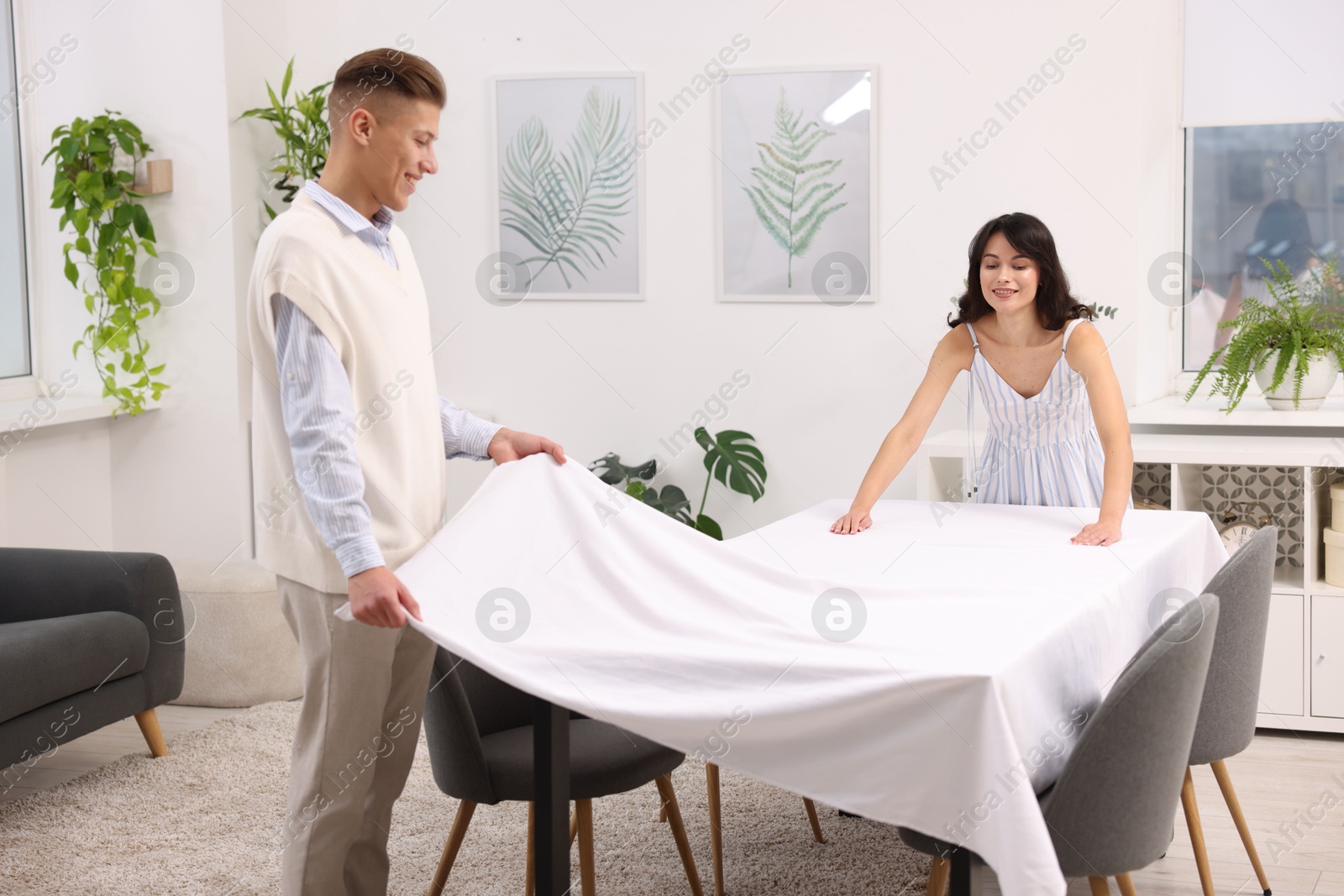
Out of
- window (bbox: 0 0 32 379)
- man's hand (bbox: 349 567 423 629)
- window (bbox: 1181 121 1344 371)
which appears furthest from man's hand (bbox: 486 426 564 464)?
window (bbox: 0 0 32 379)

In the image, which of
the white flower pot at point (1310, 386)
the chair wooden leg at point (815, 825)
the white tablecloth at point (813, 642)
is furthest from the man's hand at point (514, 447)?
the white flower pot at point (1310, 386)

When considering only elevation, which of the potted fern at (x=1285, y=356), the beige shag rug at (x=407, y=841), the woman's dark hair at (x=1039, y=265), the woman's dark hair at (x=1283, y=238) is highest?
the woman's dark hair at (x=1283, y=238)

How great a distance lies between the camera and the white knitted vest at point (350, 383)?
1785mm

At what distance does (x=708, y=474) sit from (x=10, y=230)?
2646mm

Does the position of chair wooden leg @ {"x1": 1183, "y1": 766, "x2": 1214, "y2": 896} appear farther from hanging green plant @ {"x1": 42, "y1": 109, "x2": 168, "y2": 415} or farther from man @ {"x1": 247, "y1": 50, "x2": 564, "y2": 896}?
hanging green plant @ {"x1": 42, "y1": 109, "x2": 168, "y2": 415}

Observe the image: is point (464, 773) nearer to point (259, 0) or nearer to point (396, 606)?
point (396, 606)

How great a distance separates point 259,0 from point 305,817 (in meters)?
3.51

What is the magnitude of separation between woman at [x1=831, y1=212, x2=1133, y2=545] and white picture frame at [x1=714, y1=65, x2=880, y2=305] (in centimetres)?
125

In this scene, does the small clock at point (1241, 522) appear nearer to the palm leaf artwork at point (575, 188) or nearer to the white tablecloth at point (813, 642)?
the white tablecloth at point (813, 642)

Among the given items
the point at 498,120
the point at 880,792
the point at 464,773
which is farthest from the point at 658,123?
the point at 880,792

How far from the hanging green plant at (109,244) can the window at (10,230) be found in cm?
14

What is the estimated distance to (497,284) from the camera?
4570mm

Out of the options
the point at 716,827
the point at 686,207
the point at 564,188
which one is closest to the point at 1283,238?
the point at 686,207

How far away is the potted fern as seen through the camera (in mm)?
3662
